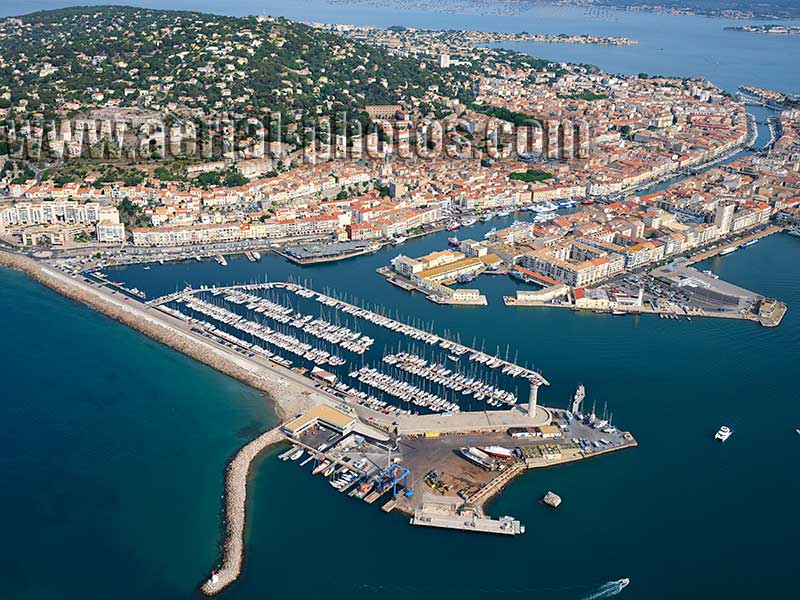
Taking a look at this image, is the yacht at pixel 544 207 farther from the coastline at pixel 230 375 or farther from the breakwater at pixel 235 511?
the breakwater at pixel 235 511

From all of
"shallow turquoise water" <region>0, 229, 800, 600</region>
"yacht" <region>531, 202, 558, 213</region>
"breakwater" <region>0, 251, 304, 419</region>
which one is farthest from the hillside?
"shallow turquoise water" <region>0, 229, 800, 600</region>

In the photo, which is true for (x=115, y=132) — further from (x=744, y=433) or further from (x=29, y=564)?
(x=744, y=433)

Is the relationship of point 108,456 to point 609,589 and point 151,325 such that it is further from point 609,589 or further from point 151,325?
point 609,589

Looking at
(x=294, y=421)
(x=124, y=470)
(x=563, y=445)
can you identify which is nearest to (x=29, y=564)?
(x=124, y=470)

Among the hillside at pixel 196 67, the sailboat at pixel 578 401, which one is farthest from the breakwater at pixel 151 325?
the hillside at pixel 196 67

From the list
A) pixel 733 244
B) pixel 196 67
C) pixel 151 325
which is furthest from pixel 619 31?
pixel 151 325

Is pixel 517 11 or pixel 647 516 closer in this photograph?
pixel 647 516

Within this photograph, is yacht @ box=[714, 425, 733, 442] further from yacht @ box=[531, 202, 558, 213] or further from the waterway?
the waterway
